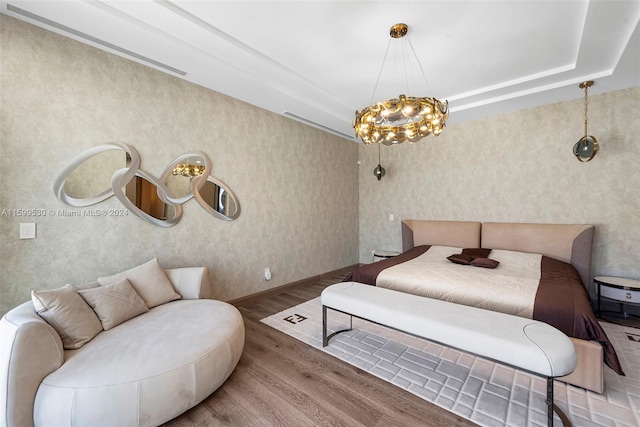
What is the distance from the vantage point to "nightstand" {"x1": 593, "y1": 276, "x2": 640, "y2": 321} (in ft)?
9.30

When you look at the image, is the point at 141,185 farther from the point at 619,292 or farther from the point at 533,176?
the point at 619,292

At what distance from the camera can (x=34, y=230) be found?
6.94 feet

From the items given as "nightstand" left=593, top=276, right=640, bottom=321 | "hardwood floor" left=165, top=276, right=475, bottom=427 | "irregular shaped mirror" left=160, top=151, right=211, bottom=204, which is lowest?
"hardwood floor" left=165, top=276, right=475, bottom=427

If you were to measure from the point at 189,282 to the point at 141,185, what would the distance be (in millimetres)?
1117

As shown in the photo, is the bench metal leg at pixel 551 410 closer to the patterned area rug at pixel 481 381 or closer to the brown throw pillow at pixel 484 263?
the patterned area rug at pixel 481 381

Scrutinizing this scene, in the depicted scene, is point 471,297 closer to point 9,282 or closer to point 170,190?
point 170,190

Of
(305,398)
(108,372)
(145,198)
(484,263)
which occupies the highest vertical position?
(145,198)

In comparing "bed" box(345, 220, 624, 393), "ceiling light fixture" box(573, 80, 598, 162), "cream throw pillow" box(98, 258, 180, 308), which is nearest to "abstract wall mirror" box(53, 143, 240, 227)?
"cream throw pillow" box(98, 258, 180, 308)

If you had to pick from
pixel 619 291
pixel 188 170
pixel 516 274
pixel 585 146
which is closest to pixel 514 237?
pixel 619 291

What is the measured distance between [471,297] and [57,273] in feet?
12.0

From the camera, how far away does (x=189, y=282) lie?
8.67 ft

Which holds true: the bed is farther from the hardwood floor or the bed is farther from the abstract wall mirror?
the abstract wall mirror

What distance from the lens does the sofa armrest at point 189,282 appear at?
2629mm

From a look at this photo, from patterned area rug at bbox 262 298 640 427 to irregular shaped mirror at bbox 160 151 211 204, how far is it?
195 centimetres
